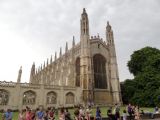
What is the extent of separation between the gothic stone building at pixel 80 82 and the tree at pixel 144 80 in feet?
12.2

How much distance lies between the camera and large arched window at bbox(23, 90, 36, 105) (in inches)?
1169

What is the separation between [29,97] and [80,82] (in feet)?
36.8

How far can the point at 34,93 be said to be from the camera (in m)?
30.9

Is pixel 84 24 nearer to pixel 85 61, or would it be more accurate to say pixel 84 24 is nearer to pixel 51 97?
pixel 85 61

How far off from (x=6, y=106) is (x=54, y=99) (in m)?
8.48

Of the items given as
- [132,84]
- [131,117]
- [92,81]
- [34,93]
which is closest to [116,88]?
[132,84]

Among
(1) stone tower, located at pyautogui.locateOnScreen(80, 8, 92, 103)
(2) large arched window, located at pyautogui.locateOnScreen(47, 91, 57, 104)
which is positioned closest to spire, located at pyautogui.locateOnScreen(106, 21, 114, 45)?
(1) stone tower, located at pyautogui.locateOnScreen(80, 8, 92, 103)

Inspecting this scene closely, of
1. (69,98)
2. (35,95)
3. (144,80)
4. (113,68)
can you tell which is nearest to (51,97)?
(35,95)

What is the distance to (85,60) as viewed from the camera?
1459 inches

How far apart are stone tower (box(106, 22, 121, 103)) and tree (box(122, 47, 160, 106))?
334 centimetres

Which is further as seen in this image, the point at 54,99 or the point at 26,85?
the point at 54,99

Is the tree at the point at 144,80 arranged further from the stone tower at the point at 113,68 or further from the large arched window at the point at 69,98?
the large arched window at the point at 69,98

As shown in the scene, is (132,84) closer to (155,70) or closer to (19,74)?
(155,70)

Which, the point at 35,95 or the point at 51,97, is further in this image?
the point at 51,97
